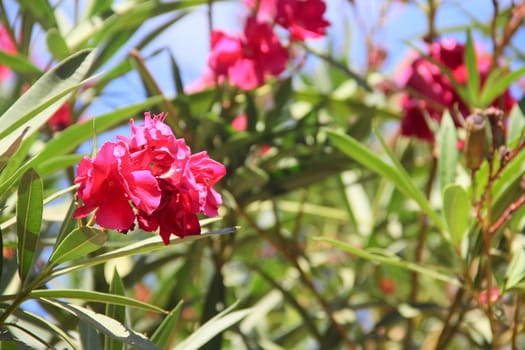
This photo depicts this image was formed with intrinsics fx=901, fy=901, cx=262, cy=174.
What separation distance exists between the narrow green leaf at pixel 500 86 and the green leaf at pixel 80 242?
729 mm

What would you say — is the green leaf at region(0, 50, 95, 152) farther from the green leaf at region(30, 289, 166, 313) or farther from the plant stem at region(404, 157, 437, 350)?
the plant stem at region(404, 157, 437, 350)

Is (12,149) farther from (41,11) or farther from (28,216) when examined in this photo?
(41,11)

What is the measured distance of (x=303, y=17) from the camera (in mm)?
1424

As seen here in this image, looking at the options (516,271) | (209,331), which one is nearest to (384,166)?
(516,271)

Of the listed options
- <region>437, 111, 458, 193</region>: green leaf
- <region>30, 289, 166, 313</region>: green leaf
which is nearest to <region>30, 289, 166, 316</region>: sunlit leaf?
<region>30, 289, 166, 313</region>: green leaf

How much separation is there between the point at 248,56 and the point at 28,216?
0.63 m

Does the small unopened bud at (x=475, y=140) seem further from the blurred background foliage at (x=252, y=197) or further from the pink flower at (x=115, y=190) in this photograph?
the pink flower at (x=115, y=190)

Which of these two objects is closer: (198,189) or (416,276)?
(198,189)

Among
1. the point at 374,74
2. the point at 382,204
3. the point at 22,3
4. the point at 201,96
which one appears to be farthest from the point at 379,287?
the point at 22,3

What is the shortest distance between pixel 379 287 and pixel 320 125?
0.50 m

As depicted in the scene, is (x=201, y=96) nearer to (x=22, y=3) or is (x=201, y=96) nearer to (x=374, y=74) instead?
(x=22, y=3)

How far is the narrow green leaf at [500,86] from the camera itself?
127cm

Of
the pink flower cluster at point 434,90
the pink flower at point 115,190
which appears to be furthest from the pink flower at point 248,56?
the pink flower at point 115,190

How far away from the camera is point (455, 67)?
1524 mm
